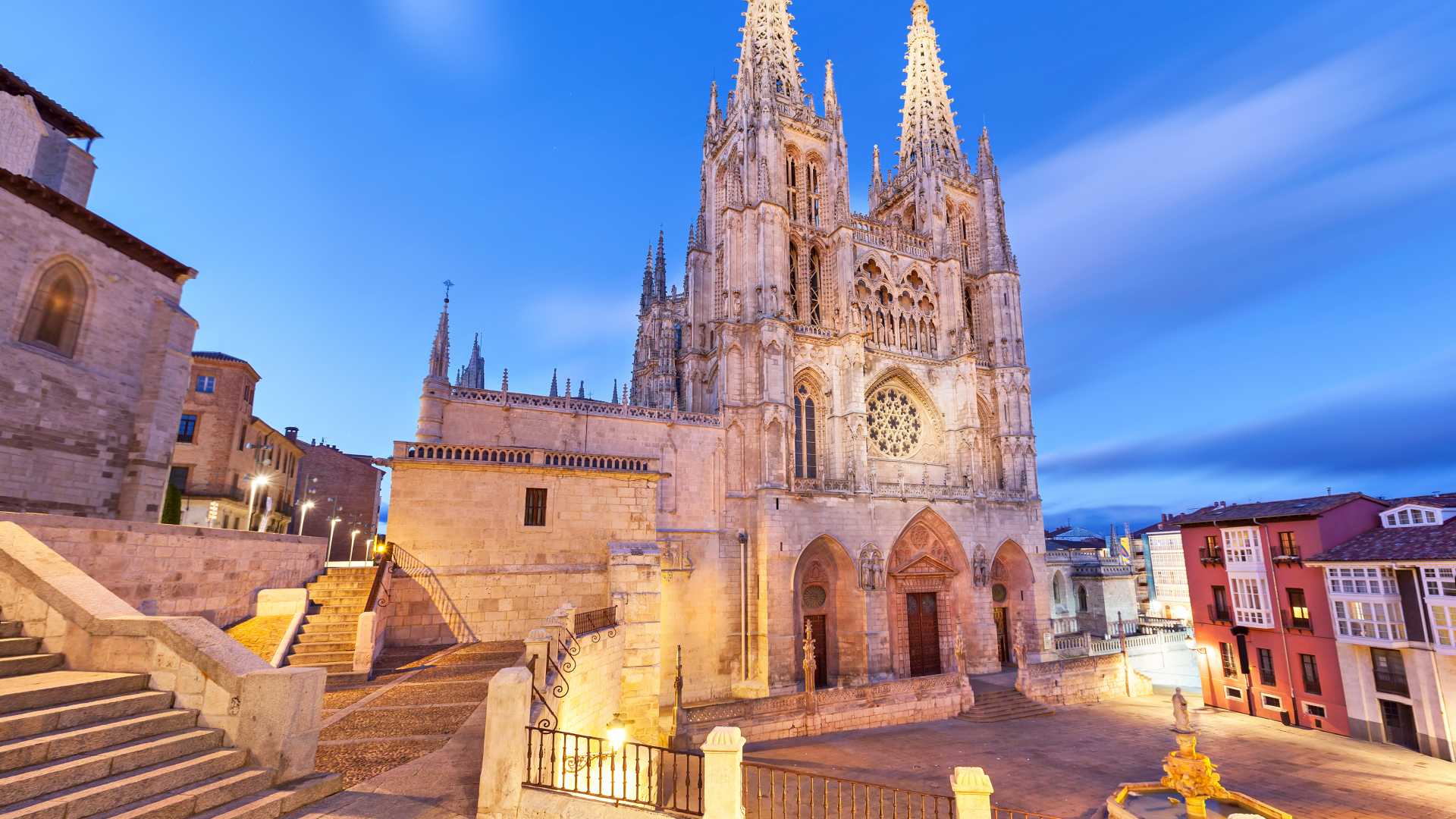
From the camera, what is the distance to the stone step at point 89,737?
15.4ft

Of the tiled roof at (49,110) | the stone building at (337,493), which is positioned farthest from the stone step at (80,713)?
the stone building at (337,493)

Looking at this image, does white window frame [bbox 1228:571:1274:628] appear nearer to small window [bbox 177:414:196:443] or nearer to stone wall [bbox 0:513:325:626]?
stone wall [bbox 0:513:325:626]

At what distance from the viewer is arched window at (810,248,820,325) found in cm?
2969

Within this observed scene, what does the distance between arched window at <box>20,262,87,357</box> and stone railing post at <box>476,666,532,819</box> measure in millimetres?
15105

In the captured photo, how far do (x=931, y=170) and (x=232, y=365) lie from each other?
39.0m

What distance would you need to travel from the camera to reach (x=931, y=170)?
112ft

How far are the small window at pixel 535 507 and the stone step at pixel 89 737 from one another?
11044mm

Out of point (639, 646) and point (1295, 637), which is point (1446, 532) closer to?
point (1295, 637)

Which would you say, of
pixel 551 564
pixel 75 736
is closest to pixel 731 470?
pixel 551 564

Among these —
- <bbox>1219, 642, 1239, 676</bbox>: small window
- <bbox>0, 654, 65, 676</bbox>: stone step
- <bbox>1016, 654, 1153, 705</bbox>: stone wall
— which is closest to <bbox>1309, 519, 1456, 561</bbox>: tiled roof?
<bbox>1219, 642, 1239, 676</bbox>: small window

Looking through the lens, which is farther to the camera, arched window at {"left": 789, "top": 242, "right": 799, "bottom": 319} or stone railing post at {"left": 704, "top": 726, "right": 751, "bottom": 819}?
arched window at {"left": 789, "top": 242, "right": 799, "bottom": 319}

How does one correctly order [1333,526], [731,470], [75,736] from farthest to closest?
[731,470] → [1333,526] → [75,736]

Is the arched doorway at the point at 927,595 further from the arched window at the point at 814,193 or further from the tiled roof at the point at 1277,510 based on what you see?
the arched window at the point at 814,193

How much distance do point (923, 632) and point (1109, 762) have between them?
33.8 feet
